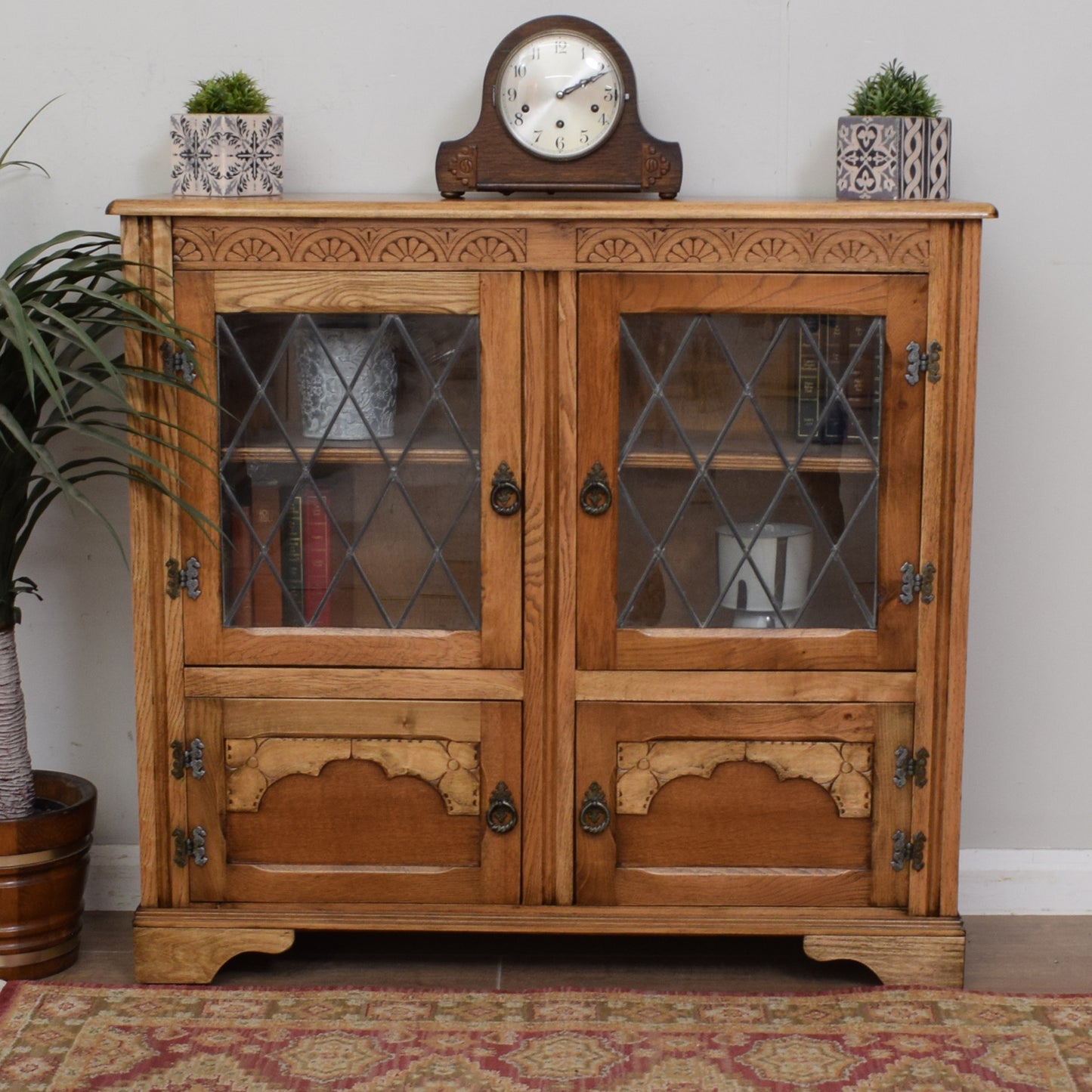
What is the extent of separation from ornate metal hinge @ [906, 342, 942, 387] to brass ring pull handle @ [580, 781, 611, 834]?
825 millimetres

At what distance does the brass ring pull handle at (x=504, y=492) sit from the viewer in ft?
7.11

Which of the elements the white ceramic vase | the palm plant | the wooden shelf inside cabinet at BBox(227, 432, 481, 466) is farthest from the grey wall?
the wooden shelf inside cabinet at BBox(227, 432, 481, 466)

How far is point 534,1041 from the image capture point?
2.12 metres

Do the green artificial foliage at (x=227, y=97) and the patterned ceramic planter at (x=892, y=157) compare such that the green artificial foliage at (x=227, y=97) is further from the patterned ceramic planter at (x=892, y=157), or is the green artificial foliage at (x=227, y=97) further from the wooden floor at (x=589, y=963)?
the wooden floor at (x=589, y=963)

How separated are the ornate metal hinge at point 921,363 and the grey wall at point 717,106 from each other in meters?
0.44

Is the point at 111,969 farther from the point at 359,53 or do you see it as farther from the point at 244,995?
the point at 359,53

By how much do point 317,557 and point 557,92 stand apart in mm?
857

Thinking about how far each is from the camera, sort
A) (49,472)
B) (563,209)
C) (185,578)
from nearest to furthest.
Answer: (49,472) < (563,209) < (185,578)

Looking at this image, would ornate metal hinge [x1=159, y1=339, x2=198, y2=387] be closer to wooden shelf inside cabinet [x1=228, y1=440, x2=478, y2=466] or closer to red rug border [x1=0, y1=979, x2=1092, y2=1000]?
wooden shelf inside cabinet [x1=228, y1=440, x2=478, y2=466]

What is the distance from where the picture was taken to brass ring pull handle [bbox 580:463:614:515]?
7.09ft

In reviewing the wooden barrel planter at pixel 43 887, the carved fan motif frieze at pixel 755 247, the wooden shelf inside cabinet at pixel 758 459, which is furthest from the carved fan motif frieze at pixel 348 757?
the carved fan motif frieze at pixel 755 247

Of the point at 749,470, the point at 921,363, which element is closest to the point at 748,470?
the point at 749,470

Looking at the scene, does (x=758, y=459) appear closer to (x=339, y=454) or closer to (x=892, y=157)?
(x=892, y=157)

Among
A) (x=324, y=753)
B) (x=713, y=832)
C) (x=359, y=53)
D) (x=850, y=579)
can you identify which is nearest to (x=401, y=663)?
(x=324, y=753)
